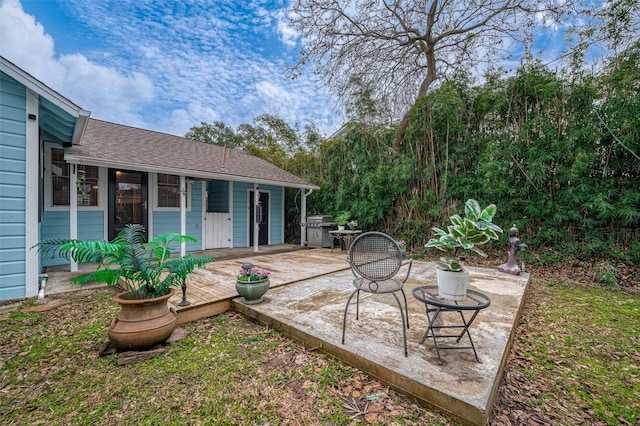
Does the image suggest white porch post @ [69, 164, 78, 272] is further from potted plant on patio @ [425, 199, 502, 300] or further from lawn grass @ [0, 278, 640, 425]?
potted plant on patio @ [425, 199, 502, 300]

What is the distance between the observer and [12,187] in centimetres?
351

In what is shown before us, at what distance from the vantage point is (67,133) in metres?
4.62

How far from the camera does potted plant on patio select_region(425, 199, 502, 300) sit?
193 cm

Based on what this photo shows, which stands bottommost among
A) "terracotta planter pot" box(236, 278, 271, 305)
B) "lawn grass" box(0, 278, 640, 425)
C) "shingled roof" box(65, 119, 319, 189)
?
"lawn grass" box(0, 278, 640, 425)

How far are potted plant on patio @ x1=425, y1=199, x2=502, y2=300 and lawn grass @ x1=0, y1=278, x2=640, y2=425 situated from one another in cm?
81

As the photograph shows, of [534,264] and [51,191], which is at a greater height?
[51,191]

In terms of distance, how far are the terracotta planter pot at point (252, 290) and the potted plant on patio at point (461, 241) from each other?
2.05 metres

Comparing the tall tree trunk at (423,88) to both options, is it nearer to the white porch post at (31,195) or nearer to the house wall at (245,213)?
the house wall at (245,213)

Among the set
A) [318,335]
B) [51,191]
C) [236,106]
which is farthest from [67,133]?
[236,106]

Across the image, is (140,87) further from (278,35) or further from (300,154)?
(300,154)

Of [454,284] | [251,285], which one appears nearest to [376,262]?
[454,284]

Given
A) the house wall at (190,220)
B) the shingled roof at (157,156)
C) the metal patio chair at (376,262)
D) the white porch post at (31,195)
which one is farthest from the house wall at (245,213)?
the metal patio chair at (376,262)

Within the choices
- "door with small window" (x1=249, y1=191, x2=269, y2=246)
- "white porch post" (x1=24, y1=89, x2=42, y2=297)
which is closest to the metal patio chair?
"white porch post" (x1=24, y1=89, x2=42, y2=297)

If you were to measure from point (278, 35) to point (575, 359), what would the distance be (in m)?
10.1
